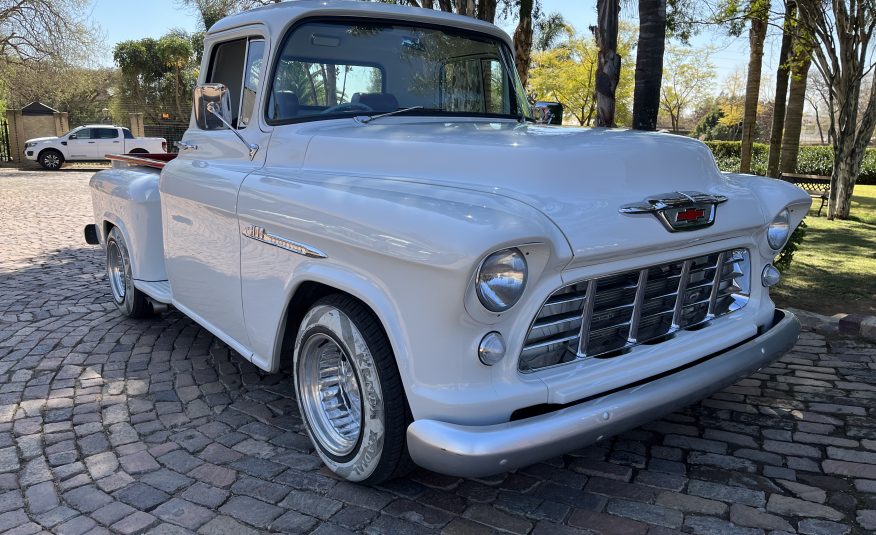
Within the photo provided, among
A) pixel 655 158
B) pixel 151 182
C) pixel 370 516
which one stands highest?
pixel 655 158

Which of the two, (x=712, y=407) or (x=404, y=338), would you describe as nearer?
(x=404, y=338)

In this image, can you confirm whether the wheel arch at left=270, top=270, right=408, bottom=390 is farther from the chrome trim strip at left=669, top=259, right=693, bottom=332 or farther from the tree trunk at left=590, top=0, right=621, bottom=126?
the tree trunk at left=590, top=0, right=621, bottom=126

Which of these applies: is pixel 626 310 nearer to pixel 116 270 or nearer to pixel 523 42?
pixel 116 270

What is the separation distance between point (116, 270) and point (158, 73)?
36.6m

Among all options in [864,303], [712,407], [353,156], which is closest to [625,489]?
[712,407]

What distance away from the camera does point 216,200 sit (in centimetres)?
338

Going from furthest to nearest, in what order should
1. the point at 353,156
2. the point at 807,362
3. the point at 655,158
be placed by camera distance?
the point at 807,362 < the point at 353,156 < the point at 655,158

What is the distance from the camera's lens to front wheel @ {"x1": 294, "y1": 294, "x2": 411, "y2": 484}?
240 cm

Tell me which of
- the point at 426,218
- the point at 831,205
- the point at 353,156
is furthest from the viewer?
the point at 831,205

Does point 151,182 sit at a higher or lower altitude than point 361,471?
higher

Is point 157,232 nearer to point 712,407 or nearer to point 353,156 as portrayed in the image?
point 353,156

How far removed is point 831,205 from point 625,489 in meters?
10.8

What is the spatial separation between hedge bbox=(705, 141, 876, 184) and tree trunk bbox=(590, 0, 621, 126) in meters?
17.6

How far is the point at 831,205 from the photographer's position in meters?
11.4
